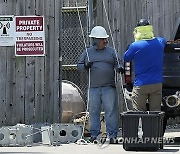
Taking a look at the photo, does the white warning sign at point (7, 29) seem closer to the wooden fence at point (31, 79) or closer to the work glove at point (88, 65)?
the wooden fence at point (31, 79)

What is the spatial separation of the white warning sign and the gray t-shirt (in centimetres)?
164

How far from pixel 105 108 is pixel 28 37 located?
2034 mm

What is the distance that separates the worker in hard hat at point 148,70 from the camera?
9211 millimetres

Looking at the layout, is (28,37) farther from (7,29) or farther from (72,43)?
(72,43)

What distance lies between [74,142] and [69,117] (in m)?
3.11

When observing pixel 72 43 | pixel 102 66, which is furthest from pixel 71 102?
pixel 102 66

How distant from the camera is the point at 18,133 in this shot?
984 cm

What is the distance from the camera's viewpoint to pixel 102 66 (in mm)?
9844

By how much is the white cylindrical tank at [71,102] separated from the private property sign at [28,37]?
264 cm

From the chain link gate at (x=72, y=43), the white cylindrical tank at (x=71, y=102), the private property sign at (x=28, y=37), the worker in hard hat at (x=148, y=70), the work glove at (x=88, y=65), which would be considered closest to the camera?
the worker in hard hat at (x=148, y=70)

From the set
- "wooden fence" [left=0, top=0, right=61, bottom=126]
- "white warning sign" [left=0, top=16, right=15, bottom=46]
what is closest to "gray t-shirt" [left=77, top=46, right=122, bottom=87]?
"wooden fence" [left=0, top=0, right=61, bottom=126]

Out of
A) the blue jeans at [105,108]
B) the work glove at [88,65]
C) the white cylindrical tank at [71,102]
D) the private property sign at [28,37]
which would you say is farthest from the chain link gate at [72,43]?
the work glove at [88,65]

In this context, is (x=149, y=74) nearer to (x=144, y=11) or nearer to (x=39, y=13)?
(x=39, y=13)

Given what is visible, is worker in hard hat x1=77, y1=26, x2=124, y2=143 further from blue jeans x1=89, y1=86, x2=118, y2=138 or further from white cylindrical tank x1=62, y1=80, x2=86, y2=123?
white cylindrical tank x1=62, y1=80, x2=86, y2=123
